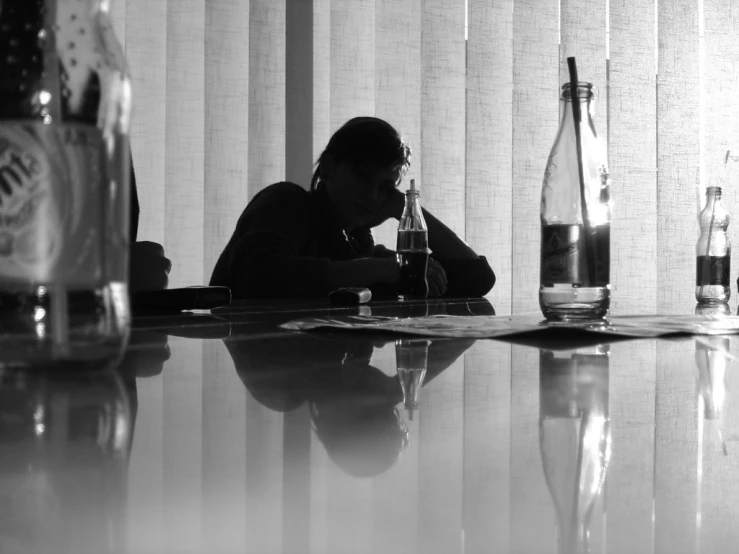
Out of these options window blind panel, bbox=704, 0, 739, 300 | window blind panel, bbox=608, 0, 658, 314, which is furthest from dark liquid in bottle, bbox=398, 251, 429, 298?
window blind panel, bbox=704, 0, 739, 300

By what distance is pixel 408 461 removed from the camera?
194mm

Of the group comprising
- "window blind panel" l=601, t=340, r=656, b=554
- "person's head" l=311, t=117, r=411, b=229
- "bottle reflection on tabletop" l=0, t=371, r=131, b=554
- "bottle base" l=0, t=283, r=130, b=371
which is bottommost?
"window blind panel" l=601, t=340, r=656, b=554

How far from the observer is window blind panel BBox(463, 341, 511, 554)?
0.45 ft

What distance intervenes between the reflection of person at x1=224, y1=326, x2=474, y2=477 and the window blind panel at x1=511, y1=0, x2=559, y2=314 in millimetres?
2242

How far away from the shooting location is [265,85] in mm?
2486

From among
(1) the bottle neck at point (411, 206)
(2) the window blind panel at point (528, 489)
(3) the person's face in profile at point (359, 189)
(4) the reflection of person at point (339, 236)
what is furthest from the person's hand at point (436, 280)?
(2) the window blind panel at point (528, 489)

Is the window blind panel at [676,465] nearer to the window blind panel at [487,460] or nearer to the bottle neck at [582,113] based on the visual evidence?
the window blind panel at [487,460]

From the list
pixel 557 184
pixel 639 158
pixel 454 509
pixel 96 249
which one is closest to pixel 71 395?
pixel 96 249

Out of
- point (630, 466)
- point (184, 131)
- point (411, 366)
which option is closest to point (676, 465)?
point (630, 466)

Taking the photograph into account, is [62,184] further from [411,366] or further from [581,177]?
[581,177]

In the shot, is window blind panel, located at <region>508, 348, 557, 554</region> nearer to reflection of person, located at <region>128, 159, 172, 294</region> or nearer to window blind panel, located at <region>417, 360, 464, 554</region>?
window blind panel, located at <region>417, 360, 464, 554</region>

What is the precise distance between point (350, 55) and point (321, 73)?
0.12m

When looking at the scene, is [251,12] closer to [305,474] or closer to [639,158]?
[639,158]

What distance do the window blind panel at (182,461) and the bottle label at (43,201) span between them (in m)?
0.07
